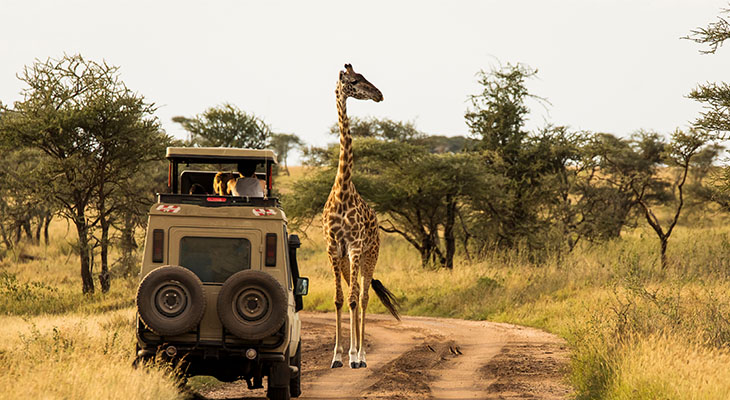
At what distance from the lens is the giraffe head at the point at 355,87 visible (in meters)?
12.1

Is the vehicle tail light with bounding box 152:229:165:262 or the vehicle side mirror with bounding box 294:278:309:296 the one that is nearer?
the vehicle tail light with bounding box 152:229:165:262

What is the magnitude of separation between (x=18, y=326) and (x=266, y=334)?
342 inches

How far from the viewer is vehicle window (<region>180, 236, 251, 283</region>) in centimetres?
784

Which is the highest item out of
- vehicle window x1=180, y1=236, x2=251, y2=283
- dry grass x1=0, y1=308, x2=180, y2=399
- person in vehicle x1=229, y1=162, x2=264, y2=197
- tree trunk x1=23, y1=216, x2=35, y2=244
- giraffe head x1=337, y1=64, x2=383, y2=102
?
giraffe head x1=337, y1=64, x2=383, y2=102

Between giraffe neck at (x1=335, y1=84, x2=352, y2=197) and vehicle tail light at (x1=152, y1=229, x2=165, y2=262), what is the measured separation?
4806 millimetres

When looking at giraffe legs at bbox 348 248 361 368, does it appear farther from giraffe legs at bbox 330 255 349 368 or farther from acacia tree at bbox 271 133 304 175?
acacia tree at bbox 271 133 304 175

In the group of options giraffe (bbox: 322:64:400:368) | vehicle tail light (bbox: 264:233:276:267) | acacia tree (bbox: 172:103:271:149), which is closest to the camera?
vehicle tail light (bbox: 264:233:276:267)

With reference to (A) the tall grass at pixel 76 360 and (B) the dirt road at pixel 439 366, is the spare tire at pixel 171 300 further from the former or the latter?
(B) the dirt road at pixel 439 366

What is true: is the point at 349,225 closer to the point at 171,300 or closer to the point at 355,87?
the point at 355,87

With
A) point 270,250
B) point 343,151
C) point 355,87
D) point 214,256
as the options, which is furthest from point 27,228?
point 270,250

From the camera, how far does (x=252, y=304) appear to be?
749cm

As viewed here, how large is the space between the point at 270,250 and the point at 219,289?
615 mm

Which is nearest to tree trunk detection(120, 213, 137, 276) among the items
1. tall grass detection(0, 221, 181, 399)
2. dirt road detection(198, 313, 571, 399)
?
tall grass detection(0, 221, 181, 399)

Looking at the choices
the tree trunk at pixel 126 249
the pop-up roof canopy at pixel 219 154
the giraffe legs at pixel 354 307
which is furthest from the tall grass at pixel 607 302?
the tree trunk at pixel 126 249
